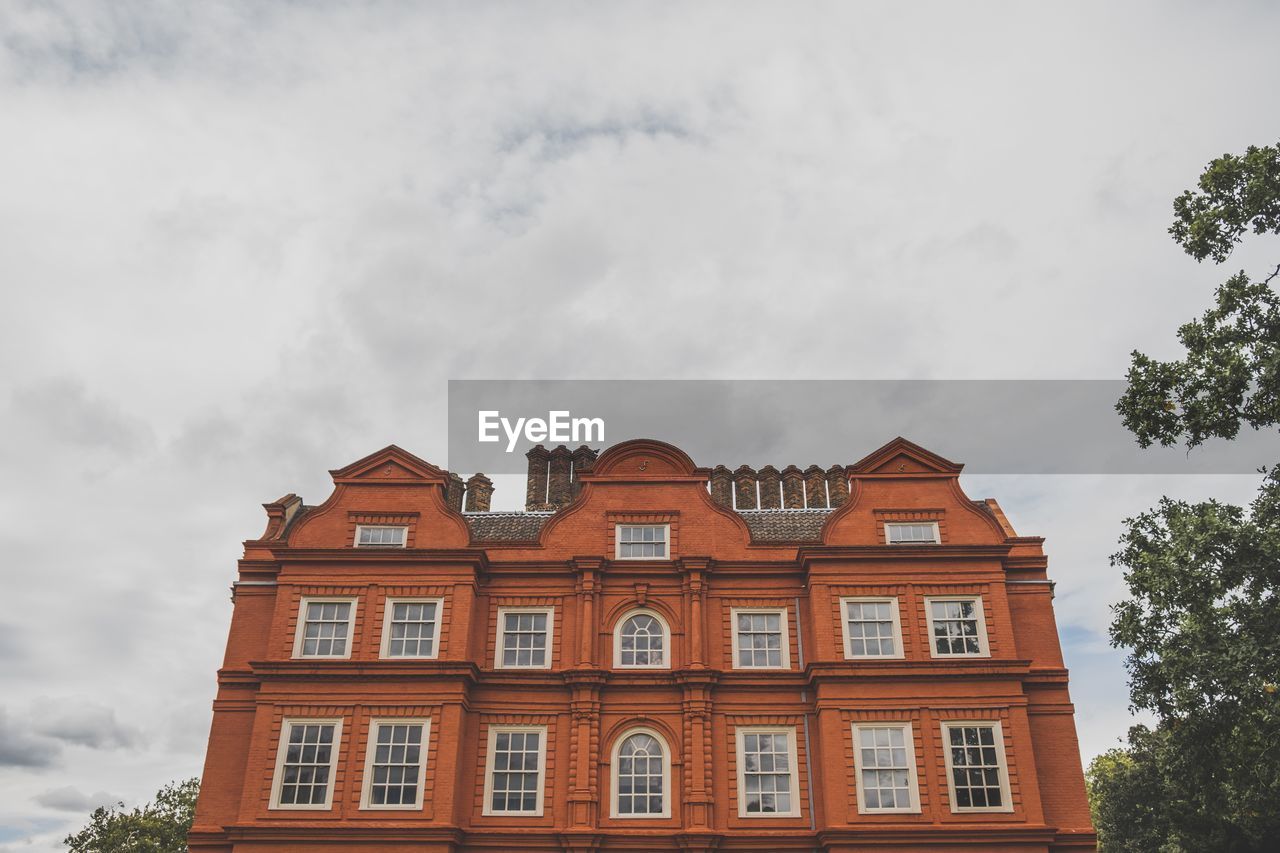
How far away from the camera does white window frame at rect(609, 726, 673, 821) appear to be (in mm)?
27109

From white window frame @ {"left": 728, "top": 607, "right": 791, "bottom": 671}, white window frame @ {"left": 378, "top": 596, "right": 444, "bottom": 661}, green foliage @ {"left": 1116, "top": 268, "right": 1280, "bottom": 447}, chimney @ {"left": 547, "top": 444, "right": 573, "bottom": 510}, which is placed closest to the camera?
green foliage @ {"left": 1116, "top": 268, "right": 1280, "bottom": 447}

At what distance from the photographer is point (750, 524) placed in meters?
33.5

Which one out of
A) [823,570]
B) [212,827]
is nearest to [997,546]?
[823,570]

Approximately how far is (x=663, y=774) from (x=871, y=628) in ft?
25.3

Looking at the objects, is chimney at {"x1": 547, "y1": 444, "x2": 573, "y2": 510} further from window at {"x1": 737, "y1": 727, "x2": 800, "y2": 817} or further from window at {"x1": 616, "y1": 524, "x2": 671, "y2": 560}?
window at {"x1": 737, "y1": 727, "x2": 800, "y2": 817}

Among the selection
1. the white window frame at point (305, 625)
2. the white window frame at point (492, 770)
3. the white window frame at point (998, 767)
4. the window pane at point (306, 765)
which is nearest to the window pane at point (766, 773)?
the white window frame at point (998, 767)

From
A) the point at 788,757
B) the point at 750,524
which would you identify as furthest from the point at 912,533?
the point at 788,757

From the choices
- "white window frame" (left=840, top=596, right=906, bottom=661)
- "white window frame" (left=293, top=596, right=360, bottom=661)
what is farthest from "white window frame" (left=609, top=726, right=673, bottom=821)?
"white window frame" (left=293, top=596, right=360, bottom=661)

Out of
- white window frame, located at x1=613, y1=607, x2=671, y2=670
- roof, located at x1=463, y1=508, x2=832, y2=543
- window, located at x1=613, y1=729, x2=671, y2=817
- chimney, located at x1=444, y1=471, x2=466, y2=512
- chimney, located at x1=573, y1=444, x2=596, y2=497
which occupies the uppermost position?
chimney, located at x1=573, y1=444, x2=596, y2=497

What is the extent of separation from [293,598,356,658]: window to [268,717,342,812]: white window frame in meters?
2.02

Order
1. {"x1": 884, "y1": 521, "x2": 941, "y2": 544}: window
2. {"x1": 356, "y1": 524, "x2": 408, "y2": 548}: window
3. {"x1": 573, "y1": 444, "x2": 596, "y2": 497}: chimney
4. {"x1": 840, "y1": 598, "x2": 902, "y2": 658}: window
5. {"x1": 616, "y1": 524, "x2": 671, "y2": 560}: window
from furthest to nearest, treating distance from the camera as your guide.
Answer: {"x1": 573, "y1": 444, "x2": 596, "y2": 497}: chimney, {"x1": 616, "y1": 524, "x2": 671, "y2": 560}: window, {"x1": 356, "y1": 524, "x2": 408, "y2": 548}: window, {"x1": 884, "y1": 521, "x2": 941, "y2": 544}: window, {"x1": 840, "y1": 598, "x2": 902, "y2": 658}: window

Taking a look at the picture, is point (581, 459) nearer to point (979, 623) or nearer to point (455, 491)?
point (455, 491)

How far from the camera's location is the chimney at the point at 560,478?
117 feet

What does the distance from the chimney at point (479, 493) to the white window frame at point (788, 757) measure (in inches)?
526
